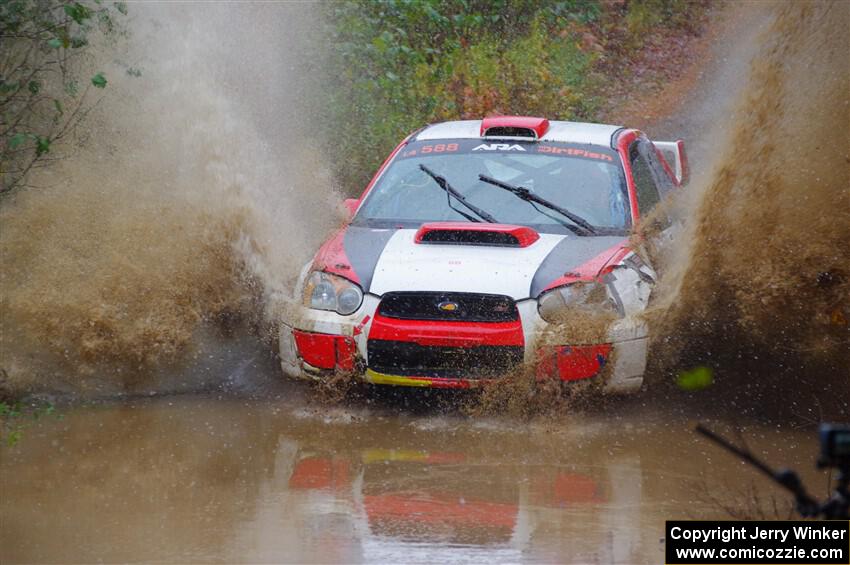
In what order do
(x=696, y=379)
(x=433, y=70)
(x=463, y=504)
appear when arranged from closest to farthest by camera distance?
1. (x=463, y=504)
2. (x=696, y=379)
3. (x=433, y=70)

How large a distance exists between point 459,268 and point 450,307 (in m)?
0.26

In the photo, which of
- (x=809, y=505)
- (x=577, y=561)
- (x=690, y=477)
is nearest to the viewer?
(x=809, y=505)

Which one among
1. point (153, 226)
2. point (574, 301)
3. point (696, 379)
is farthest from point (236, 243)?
point (696, 379)

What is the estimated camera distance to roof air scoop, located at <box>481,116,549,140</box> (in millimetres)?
8891

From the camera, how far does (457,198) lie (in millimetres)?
8320

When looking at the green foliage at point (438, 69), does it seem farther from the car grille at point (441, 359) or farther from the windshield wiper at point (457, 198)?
the car grille at point (441, 359)

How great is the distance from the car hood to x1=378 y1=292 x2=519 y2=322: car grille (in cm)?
4

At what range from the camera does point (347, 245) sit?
796 cm

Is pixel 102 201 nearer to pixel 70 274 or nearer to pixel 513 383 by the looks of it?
pixel 70 274

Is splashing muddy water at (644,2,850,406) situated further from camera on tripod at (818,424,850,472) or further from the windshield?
camera on tripod at (818,424,850,472)

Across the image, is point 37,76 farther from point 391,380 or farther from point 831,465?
point 831,465

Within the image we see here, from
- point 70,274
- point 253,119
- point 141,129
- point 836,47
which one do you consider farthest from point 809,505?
point 253,119

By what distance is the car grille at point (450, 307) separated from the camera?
713cm

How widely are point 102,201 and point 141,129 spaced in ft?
4.13
